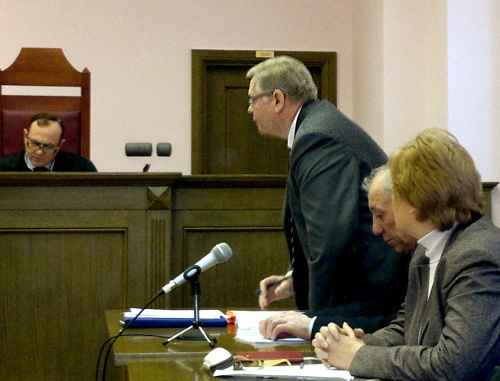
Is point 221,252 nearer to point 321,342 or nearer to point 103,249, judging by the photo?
point 321,342

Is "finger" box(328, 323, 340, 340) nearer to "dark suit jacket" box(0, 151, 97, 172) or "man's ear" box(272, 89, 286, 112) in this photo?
"man's ear" box(272, 89, 286, 112)

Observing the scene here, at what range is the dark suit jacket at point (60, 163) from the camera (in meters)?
4.62

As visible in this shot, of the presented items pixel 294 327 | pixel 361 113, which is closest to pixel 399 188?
pixel 294 327

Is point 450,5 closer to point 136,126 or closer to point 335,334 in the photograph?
point 136,126

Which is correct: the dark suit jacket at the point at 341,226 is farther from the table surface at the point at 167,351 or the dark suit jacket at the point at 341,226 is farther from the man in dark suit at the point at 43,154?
the man in dark suit at the point at 43,154

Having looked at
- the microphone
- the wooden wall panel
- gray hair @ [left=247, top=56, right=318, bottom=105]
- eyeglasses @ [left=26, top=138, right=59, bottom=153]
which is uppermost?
gray hair @ [left=247, top=56, right=318, bottom=105]

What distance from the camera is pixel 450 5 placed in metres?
5.16

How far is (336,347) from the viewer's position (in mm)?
1721

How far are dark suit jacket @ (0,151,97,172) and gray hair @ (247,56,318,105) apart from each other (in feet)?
7.07

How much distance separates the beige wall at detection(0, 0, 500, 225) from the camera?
5887 mm

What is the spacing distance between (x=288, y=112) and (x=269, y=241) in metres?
1.21

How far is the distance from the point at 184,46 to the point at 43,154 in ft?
7.79

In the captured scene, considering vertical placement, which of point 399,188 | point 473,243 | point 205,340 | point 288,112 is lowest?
point 205,340

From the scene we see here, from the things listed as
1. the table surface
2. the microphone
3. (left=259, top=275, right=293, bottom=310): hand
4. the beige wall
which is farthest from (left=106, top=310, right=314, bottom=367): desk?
the beige wall
